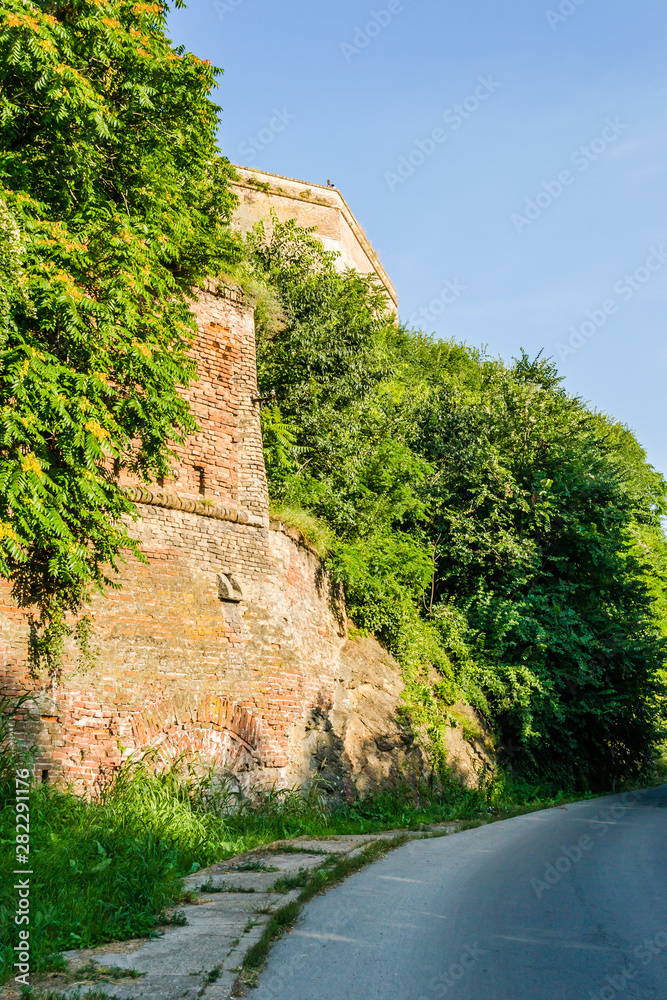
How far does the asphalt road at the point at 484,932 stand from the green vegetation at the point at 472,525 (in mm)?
6773

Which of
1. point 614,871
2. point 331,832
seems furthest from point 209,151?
point 614,871

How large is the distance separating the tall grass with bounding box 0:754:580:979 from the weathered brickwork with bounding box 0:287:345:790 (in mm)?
448

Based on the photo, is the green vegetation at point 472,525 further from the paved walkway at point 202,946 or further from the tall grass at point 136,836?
the paved walkway at point 202,946

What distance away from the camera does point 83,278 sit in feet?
30.1

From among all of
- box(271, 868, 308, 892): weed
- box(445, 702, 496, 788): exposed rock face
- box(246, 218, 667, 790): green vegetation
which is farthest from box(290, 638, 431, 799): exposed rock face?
box(271, 868, 308, 892): weed

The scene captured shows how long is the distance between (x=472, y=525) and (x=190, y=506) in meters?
10.5

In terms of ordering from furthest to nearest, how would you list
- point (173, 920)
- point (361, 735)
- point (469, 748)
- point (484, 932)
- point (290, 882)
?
point (469, 748)
point (361, 735)
point (290, 882)
point (484, 932)
point (173, 920)

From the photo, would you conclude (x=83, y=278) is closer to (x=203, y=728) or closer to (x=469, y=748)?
(x=203, y=728)

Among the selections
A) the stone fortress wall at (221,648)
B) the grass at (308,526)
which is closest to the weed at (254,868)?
the stone fortress wall at (221,648)

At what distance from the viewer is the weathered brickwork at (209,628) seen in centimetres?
884

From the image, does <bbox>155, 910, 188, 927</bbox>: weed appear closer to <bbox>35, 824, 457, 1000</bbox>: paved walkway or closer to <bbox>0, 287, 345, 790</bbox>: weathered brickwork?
<bbox>35, 824, 457, 1000</bbox>: paved walkway

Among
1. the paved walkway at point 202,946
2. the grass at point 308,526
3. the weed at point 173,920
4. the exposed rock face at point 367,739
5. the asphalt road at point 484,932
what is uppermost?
the grass at point 308,526

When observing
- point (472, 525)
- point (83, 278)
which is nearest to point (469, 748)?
point (472, 525)

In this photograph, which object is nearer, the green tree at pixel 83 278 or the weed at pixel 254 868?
the weed at pixel 254 868
